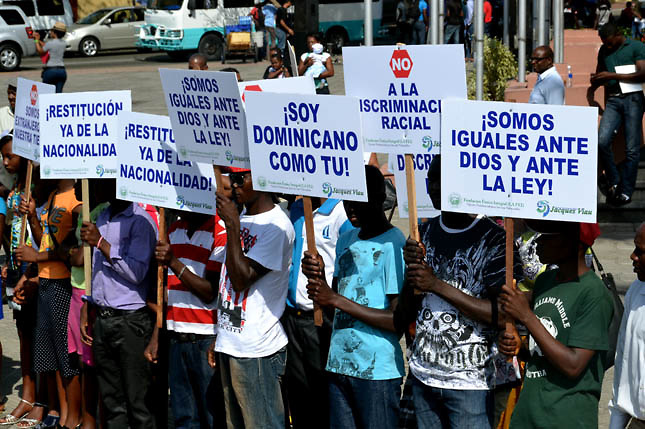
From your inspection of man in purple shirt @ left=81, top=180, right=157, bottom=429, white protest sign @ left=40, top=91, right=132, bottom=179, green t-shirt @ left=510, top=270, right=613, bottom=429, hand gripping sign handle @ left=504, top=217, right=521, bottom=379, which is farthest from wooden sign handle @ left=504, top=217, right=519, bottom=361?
white protest sign @ left=40, top=91, right=132, bottom=179

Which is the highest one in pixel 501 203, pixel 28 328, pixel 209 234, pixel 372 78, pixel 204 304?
pixel 372 78

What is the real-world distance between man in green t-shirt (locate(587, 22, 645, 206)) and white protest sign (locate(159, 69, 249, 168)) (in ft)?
21.8

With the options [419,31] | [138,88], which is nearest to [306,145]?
[138,88]

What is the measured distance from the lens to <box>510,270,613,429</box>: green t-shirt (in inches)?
156

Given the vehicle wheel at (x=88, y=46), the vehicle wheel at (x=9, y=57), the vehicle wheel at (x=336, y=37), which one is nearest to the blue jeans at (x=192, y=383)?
the vehicle wheel at (x=9, y=57)

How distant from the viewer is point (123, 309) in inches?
227

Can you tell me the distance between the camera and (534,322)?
3939 mm

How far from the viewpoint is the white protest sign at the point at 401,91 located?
4.72 meters

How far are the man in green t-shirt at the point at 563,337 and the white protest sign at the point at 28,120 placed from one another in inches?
150

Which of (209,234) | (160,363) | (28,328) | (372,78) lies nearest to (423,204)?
(372,78)

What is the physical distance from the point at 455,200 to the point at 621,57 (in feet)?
23.8

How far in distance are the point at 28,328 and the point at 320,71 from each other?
9.88 metres

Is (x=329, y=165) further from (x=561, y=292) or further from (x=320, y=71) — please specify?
(x=320, y=71)

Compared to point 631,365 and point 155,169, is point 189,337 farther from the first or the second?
point 631,365
